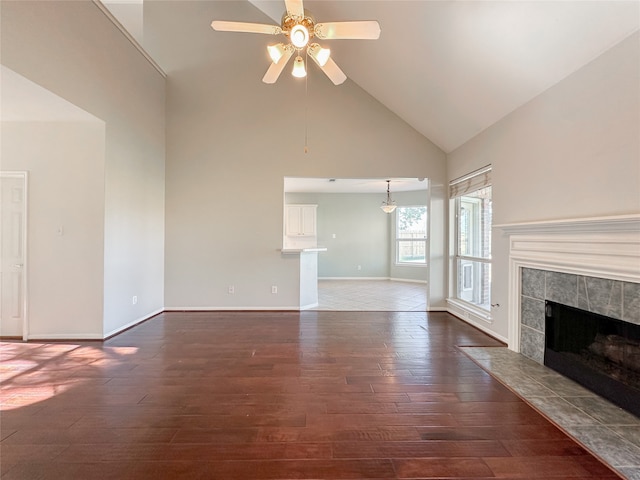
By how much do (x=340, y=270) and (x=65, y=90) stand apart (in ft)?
24.6

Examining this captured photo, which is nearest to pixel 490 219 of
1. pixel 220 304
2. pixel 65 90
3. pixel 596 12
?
pixel 596 12

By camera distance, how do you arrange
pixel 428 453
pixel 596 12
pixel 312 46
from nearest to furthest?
Answer: pixel 428 453
pixel 596 12
pixel 312 46

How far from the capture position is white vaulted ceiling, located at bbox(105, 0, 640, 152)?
88.7 inches

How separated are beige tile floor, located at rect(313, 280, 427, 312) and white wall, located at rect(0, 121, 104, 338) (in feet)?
10.8

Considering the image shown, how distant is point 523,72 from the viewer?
2.82 metres

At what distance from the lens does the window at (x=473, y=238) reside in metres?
4.16

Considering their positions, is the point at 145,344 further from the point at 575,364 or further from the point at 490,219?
the point at 490,219

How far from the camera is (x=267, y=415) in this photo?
208cm

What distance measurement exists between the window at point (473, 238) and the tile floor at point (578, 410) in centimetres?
147

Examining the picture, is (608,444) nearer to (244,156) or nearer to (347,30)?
(347,30)

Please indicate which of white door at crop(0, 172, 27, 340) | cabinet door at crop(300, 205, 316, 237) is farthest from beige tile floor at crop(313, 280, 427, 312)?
white door at crop(0, 172, 27, 340)

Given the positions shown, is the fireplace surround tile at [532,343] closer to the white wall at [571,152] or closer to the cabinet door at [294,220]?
the white wall at [571,152]

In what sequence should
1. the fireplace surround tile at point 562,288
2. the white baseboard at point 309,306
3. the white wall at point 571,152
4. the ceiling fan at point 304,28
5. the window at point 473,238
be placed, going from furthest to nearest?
the white baseboard at point 309,306
the window at point 473,238
the fireplace surround tile at point 562,288
the ceiling fan at point 304,28
the white wall at point 571,152

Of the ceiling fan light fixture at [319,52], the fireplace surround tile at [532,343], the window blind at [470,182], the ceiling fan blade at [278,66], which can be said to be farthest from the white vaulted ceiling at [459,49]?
the fireplace surround tile at [532,343]
